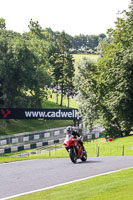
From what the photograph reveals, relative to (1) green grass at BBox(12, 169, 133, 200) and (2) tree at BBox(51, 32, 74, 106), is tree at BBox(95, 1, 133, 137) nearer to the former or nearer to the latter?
(1) green grass at BBox(12, 169, 133, 200)

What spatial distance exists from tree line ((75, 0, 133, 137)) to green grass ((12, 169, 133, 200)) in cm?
2943

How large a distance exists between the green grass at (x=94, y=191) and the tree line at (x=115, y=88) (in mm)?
29426

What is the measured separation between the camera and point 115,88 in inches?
1672

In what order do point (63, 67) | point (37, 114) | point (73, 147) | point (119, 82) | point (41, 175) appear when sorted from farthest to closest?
point (63, 67), point (37, 114), point (119, 82), point (73, 147), point (41, 175)

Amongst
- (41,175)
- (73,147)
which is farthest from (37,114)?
(41,175)

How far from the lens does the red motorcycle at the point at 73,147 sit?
17078mm

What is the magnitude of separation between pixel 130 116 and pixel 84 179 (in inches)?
1173

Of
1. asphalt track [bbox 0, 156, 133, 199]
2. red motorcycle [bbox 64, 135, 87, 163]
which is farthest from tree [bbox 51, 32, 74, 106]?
asphalt track [bbox 0, 156, 133, 199]

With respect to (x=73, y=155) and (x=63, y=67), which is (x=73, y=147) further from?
(x=63, y=67)

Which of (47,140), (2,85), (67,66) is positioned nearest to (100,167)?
(47,140)

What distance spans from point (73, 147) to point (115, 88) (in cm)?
2572

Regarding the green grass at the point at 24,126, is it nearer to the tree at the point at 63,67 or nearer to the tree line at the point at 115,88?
the tree line at the point at 115,88

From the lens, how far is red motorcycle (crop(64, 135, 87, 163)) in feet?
56.0

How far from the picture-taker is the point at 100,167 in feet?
50.8
